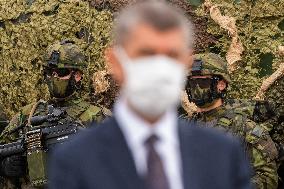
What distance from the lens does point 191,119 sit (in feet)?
14.3

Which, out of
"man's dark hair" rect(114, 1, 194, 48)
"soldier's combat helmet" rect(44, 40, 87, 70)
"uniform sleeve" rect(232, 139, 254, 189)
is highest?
"man's dark hair" rect(114, 1, 194, 48)

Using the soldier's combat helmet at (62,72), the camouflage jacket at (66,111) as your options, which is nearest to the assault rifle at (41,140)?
the camouflage jacket at (66,111)

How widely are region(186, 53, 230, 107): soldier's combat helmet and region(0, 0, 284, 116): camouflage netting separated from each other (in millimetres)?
1515

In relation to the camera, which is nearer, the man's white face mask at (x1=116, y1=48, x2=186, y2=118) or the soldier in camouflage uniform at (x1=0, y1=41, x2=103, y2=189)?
the man's white face mask at (x1=116, y1=48, x2=186, y2=118)

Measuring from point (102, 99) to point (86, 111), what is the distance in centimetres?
155

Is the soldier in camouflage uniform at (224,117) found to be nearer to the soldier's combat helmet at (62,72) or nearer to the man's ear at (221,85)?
the man's ear at (221,85)

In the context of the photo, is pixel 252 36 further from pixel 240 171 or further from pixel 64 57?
pixel 240 171

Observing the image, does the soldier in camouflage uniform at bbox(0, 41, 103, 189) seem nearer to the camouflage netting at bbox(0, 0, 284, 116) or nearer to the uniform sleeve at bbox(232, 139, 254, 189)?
the camouflage netting at bbox(0, 0, 284, 116)

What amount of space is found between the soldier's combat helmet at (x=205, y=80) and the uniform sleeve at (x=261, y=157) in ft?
1.05

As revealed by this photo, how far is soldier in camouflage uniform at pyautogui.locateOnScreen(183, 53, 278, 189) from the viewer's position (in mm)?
4094

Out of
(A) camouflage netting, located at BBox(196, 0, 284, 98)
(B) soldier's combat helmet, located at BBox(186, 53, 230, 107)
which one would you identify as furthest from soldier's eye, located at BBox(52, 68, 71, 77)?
(A) camouflage netting, located at BBox(196, 0, 284, 98)

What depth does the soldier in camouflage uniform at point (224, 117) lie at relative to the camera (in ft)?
Answer: 13.4

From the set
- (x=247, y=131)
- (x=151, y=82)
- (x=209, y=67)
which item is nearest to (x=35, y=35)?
(x=209, y=67)

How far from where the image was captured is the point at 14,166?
4426 mm
